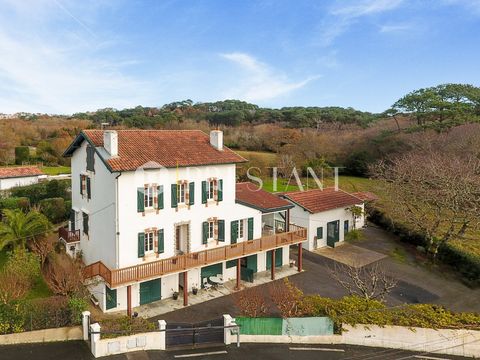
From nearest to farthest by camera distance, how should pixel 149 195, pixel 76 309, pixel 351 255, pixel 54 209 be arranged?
pixel 76 309 < pixel 149 195 < pixel 351 255 < pixel 54 209

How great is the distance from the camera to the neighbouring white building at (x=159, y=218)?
1780cm

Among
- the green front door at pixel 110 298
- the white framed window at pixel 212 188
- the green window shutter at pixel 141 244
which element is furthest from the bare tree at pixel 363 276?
the green front door at pixel 110 298

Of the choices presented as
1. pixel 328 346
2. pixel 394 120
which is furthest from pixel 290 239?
pixel 394 120

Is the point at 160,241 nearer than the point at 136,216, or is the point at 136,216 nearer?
the point at 136,216

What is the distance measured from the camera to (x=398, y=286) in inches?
877

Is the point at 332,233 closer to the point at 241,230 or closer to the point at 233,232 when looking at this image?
the point at 241,230

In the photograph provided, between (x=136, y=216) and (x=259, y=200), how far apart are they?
8.38 meters

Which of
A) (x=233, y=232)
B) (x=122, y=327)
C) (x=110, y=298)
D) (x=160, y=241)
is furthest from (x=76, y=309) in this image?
(x=233, y=232)

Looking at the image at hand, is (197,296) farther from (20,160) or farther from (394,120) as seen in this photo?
(394,120)

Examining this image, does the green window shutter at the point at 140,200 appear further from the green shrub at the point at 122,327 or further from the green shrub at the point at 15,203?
the green shrub at the point at 15,203

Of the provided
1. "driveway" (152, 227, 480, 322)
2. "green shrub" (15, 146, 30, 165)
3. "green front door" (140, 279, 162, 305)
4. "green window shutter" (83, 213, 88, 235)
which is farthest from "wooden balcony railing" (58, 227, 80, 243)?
"green shrub" (15, 146, 30, 165)

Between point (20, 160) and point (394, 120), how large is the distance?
53347mm

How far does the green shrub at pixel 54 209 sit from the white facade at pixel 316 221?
17.5 meters

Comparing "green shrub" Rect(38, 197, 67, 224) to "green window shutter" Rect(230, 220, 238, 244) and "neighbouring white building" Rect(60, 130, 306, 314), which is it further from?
"green window shutter" Rect(230, 220, 238, 244)
